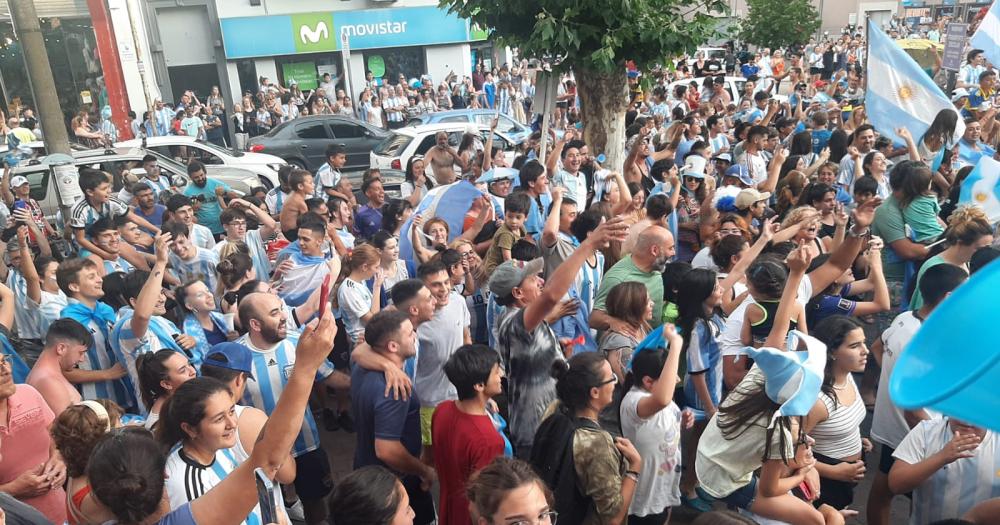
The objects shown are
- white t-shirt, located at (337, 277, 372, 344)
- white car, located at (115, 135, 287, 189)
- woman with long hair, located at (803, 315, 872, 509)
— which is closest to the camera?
woman with long hair, located at (803, 315, 872, 509)

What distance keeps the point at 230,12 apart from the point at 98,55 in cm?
1043

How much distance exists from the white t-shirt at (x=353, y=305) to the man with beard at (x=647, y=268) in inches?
61.7

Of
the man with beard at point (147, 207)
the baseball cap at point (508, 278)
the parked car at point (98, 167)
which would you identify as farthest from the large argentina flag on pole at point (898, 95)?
the parked car at point (98, 167)

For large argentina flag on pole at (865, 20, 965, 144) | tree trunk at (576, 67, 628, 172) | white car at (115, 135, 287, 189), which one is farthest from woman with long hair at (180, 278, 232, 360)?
white car at (115, 135, 287, 189)

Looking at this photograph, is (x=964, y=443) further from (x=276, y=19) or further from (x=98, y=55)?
(x=276, y=19)

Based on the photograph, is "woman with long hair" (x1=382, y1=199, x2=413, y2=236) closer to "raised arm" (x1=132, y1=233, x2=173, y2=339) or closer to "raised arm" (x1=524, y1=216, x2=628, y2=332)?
"raised arm" (x1=132, y1=233, x2=173, y2=339)

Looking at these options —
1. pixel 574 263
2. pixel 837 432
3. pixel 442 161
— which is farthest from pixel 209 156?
pixel 837 432

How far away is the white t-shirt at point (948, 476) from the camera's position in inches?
128

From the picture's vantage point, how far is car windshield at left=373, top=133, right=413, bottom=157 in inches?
554

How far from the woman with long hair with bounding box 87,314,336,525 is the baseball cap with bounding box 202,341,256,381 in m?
1.38

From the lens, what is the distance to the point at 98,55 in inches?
688

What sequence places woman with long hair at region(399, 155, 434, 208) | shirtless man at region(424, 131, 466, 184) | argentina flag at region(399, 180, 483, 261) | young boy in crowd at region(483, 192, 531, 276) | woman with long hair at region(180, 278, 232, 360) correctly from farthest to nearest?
shirtless man at region(424, 131, 466, 184)
woman with long hair at region(399, 155, 434, 208)
argentina flag at region(399, 180, 483, 261)
young boy in crowd at region(483, 192, 531, 276)
woman with long hair at region(180, 278, 232, 360)

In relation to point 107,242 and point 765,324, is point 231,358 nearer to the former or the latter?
point 765,324

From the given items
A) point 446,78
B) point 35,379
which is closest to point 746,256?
point 35,379
